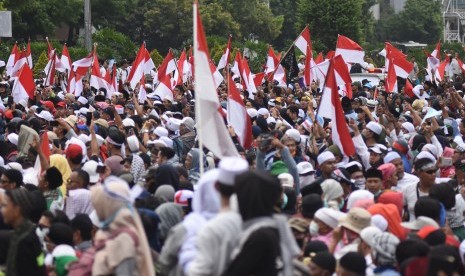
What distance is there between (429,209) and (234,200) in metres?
2.96

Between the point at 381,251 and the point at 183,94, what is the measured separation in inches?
693

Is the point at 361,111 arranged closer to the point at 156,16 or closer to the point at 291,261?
the point at 291,261

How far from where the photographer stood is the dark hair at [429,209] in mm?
9820

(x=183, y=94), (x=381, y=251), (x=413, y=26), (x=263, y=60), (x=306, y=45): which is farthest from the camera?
(x=413, y=26)

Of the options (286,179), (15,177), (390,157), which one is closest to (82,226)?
(15,177)

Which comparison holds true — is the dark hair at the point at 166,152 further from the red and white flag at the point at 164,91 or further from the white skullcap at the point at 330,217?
the red and white flag at the point at 164,91

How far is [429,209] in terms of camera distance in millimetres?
9820

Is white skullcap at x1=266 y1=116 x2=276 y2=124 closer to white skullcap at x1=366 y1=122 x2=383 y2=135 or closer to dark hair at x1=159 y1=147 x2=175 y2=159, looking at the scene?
white skullcap at x1=366 y1=122 x2=383 y2=135

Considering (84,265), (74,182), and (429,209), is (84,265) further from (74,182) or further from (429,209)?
(74,182)

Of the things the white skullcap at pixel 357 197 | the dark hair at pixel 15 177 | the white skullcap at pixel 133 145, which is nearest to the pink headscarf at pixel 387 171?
the white skullcap at pixel 357 197

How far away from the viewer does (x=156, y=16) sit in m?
66.6

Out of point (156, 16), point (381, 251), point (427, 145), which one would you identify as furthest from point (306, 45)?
point (156, 16)

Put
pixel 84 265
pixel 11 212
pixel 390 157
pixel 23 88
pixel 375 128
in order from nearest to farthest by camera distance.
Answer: pixel 84 265, pixel 11 212, pixel 390 157, pixel 375 128, pixel 23 88

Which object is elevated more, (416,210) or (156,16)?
(416,210)
